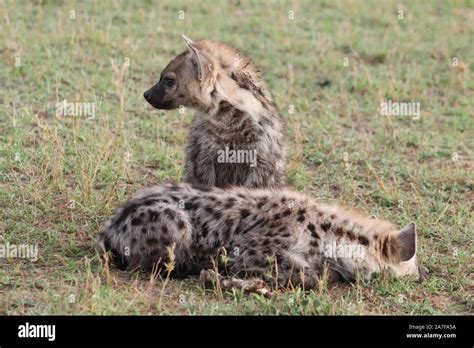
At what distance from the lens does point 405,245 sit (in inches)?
223

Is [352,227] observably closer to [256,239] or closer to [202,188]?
[256,239]

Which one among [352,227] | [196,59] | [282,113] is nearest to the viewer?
[352,227]

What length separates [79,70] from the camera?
941cm

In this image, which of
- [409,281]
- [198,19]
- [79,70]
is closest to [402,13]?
[198,19]

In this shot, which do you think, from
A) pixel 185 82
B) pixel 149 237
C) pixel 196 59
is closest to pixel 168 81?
pixel 185 82

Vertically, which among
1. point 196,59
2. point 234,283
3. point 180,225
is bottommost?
point 234,283

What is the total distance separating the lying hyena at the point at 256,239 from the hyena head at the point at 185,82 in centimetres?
100

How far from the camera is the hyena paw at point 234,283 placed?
17.8 feet

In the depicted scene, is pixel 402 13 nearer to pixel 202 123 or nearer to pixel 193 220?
pixel 202 123

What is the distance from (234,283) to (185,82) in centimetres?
177

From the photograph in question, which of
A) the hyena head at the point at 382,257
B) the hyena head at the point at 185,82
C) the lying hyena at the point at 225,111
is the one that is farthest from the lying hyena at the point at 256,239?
the hyena head at the point at 185,82

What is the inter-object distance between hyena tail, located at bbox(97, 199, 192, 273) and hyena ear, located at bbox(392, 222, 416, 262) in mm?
1248

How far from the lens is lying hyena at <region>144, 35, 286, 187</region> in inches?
261
